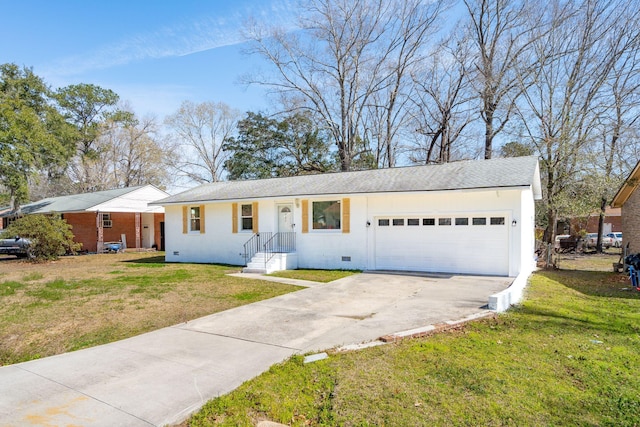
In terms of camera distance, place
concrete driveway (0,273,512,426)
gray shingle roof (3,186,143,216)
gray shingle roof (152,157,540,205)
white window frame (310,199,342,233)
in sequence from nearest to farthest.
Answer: concrete driveway (0,273,512,426) < gray shingle roof (152,157,540,205) < white window frame (310,199,342,233) < gray shingle roof (3,186,143,216)

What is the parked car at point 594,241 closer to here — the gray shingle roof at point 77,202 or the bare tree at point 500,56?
the bare tree at point 500,56

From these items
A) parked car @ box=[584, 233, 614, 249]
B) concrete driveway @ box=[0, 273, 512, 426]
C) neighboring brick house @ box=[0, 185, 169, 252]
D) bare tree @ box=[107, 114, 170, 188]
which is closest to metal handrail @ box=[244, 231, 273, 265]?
concrete driveway @ box=[0, 273, 512, 426]

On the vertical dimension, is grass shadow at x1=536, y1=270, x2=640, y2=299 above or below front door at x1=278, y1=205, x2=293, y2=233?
below

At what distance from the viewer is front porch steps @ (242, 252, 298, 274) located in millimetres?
13336

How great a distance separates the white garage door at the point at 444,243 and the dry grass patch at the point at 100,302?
15.2ft

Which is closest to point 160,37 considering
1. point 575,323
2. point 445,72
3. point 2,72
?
point 575,323

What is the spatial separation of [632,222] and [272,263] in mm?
15300

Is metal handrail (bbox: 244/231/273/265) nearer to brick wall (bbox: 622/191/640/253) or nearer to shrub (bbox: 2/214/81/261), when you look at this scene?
shrub (bbox: 2/214/81/261)

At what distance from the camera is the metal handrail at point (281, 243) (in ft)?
48.5

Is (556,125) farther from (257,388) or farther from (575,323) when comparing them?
(257,388)

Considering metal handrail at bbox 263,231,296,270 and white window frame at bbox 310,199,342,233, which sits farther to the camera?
metal handrail at bbox 263,231,296,270

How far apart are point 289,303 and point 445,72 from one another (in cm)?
2438

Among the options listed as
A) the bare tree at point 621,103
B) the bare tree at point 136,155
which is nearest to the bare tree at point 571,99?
the bare tree at point 621,103

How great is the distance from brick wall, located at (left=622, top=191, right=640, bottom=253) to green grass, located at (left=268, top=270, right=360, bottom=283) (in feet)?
39.2
